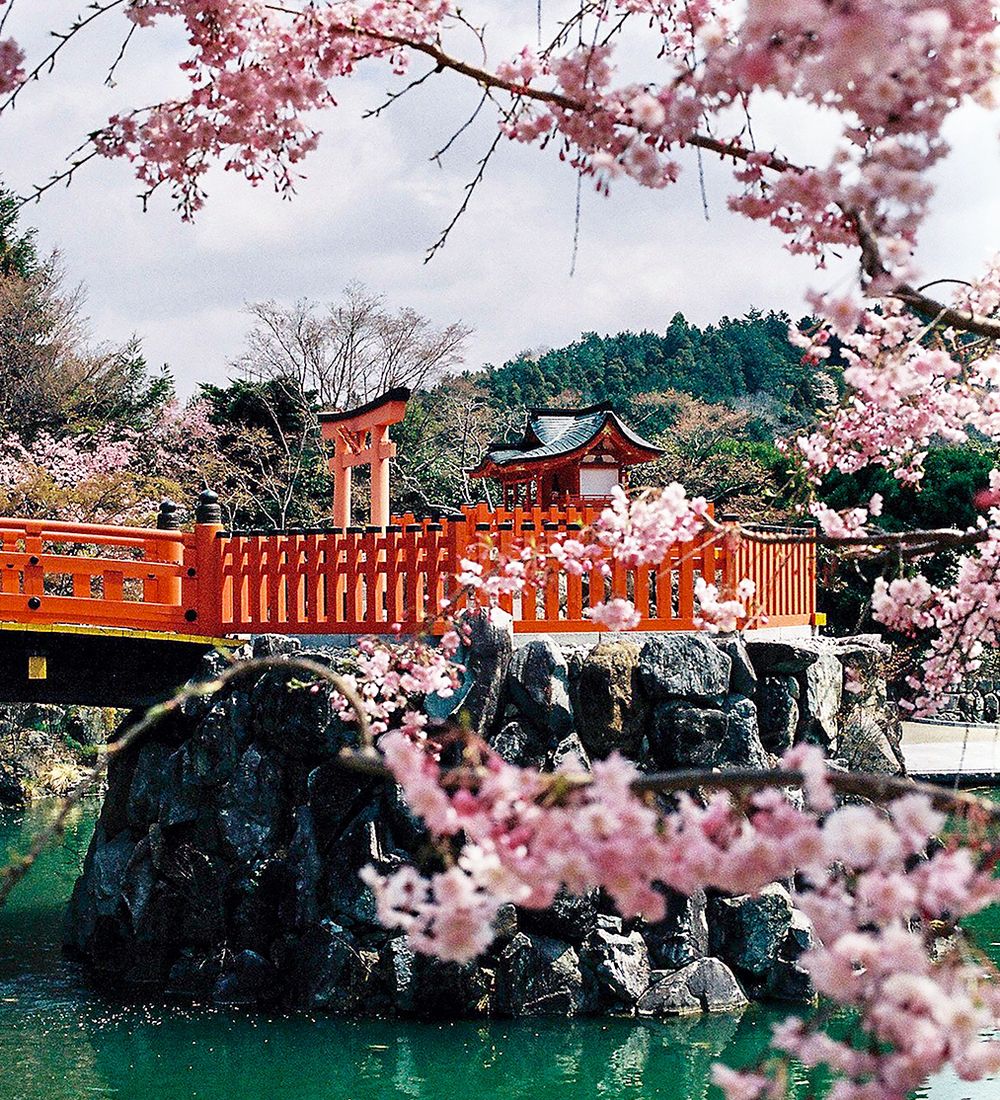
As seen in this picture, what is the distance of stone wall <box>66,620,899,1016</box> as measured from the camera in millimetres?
7719

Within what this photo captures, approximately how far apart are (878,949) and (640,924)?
257 inches

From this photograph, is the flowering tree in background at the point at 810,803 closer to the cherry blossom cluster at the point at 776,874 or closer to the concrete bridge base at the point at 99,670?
the cherry blossom cluster at the point at 776,874

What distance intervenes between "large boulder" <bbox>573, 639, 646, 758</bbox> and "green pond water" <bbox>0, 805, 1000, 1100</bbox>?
1458 millimetres

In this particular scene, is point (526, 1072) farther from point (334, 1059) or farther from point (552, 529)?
point (552, 529)

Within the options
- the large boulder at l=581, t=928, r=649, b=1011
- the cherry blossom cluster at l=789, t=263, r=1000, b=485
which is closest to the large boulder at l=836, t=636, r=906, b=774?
the large boulder at l=581, t=928, r=649, b=1011

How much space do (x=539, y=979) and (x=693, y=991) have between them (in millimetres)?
823

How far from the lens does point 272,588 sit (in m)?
9.21

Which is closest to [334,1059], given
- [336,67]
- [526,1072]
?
[526,1072]

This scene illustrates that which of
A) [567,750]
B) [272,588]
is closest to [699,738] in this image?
[567,750]

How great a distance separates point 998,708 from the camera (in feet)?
72.7

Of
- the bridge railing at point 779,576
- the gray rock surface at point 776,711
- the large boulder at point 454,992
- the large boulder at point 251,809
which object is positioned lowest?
the large boulder at point 454,992

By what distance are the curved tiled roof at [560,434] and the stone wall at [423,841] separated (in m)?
4.10

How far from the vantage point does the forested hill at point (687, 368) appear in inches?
1570

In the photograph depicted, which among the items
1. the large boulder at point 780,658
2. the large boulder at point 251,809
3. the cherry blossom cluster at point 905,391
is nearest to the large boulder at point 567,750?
the large boulder at point 780,658
